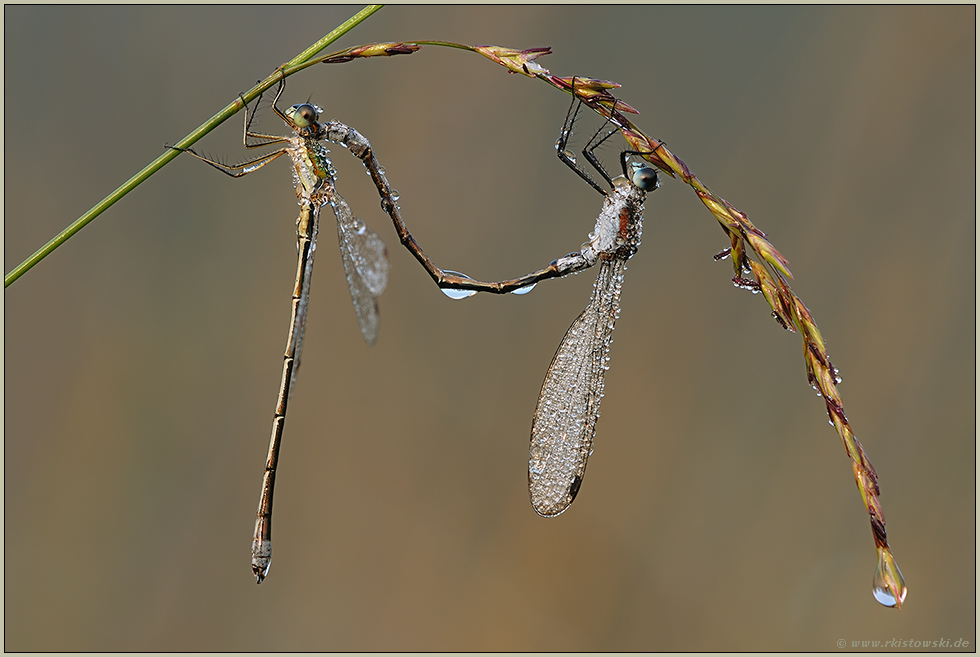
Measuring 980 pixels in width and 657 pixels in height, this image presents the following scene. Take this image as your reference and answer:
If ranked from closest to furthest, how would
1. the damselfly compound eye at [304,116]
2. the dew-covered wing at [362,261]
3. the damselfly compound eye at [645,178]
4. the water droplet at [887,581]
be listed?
the water droplet at [887,581] < the damselfly compound eye at [304,116] < the damselfly compound eye at [645,178] < the dew-covered wing at [362,261]

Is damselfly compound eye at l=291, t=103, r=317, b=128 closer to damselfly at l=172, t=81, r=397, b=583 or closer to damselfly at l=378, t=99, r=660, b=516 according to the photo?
damselfly at l=172, t=81, r=397, b=583

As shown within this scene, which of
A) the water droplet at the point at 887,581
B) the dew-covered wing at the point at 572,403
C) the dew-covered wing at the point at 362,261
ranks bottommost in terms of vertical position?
the water droplet at the point at 887,581

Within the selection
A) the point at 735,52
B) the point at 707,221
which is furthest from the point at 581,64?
the point at 707,221

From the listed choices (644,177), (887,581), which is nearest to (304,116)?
(644,177)

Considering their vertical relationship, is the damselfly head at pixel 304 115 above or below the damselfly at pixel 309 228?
above

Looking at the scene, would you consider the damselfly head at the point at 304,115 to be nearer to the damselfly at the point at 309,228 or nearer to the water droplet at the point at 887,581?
the damselfly at the point at 309,228

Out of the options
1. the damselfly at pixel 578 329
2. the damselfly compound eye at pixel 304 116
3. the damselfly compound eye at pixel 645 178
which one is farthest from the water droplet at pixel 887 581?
the damselfly compound eye at pixel 304 116

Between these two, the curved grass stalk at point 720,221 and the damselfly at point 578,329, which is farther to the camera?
the damselfly at point 578,329
